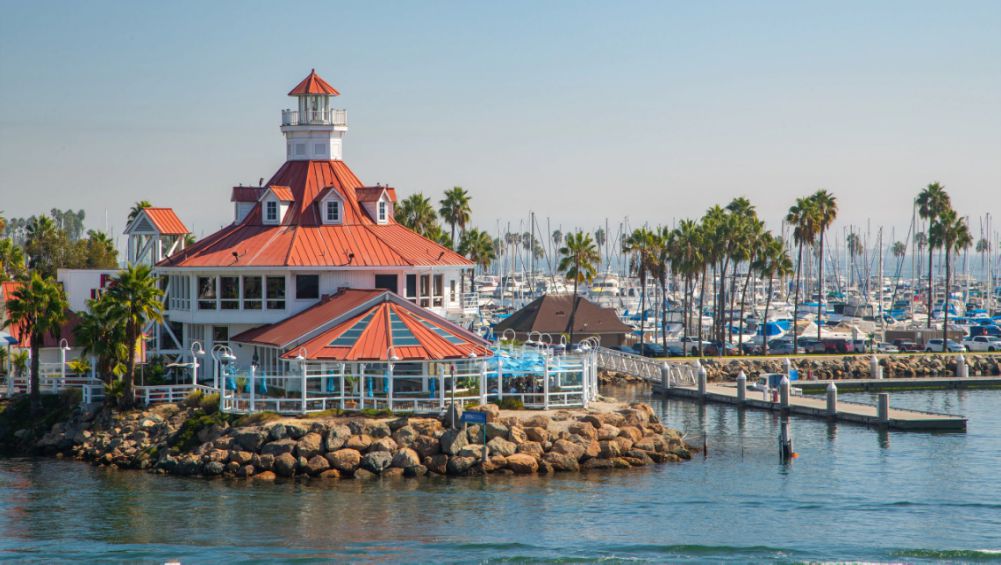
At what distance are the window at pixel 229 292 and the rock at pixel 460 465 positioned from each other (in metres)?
15.4

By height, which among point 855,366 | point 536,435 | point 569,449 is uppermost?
point 855,366

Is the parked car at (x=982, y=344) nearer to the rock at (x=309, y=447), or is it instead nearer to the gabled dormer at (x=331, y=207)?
the gabled dormer at (x=331, y=207)

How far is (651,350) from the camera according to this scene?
88562mm

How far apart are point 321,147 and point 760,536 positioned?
32829 millimetres

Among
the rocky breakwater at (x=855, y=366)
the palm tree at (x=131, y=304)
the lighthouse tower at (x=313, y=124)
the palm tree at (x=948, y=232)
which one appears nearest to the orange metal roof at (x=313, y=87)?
the lighthouse tower at (x=313, y=124)

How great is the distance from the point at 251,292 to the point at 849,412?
26800 millimetres

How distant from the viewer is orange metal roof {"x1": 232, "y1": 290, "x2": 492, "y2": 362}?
158ft

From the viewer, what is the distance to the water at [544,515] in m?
35.2

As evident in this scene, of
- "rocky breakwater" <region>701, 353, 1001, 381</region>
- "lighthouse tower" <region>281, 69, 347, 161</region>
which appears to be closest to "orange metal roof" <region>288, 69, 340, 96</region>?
"lighthouse tower" <region>281, 69, 347, 161</region>

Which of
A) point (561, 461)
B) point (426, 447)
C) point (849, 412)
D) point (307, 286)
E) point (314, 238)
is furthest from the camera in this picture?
point (849, 412)

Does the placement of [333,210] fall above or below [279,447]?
above

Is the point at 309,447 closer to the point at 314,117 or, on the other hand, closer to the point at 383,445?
the point at 383,445

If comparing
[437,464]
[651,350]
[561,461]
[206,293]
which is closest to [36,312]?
[206,293]

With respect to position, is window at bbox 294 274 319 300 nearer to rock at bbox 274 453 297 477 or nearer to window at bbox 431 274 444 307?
window at bbox 431 274 444 307
